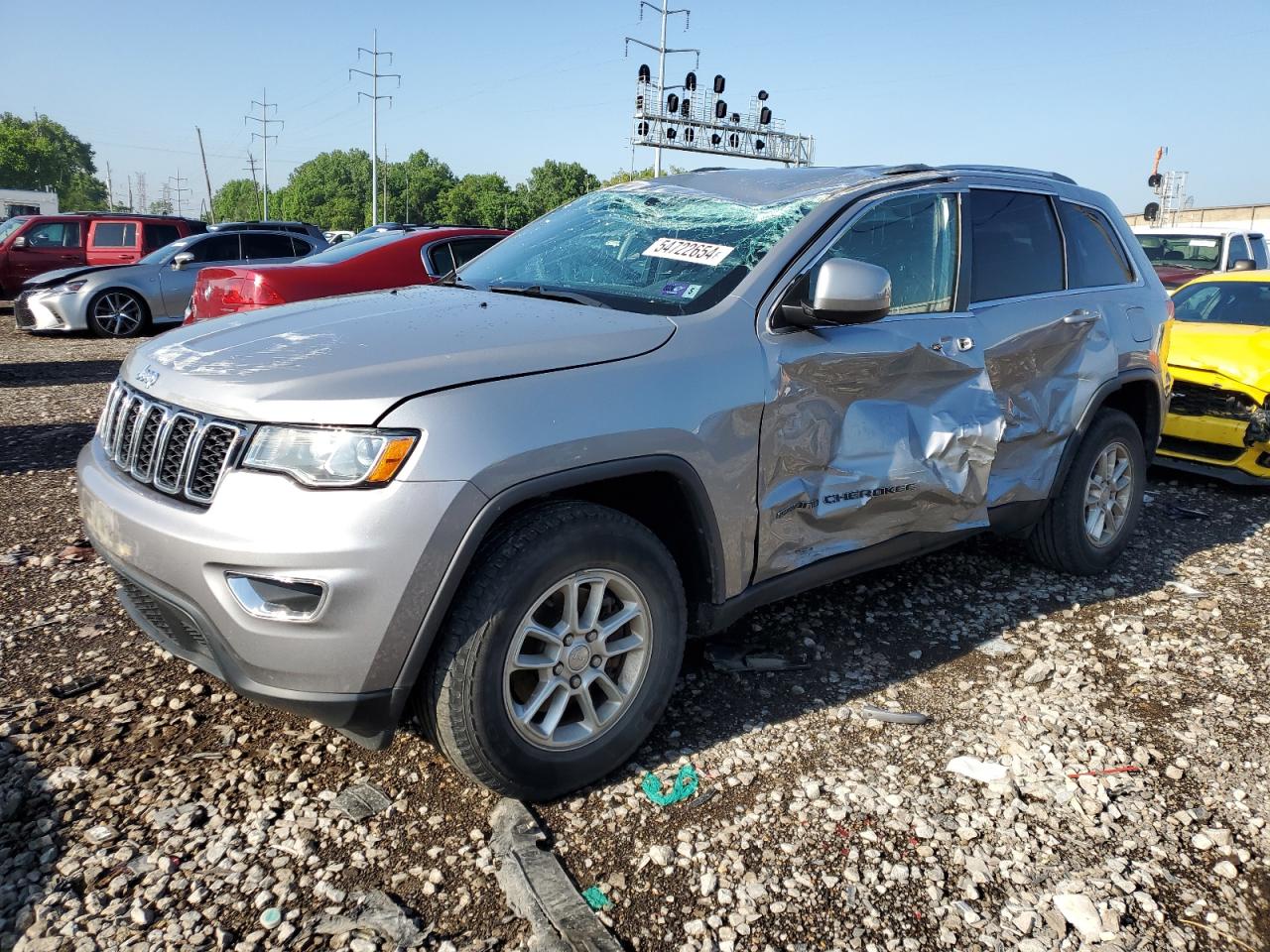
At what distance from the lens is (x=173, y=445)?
247 centimetres

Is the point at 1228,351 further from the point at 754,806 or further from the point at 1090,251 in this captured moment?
the point at 754,806

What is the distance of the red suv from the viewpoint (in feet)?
49.0

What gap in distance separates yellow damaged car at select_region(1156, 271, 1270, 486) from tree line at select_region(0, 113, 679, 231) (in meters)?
84.6

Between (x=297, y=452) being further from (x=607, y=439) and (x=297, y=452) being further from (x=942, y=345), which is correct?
(x=942, y=345)

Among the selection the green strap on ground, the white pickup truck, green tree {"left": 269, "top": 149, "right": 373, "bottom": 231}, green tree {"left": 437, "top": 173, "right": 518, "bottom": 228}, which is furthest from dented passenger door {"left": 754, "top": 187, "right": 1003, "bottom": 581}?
green tree {"left": 269, "top": 149, "right": 373, "bottom": 231}

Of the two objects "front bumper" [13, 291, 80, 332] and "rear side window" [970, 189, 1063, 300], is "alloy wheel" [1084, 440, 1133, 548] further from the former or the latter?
"front bumper" [13, 291, 80, 332]

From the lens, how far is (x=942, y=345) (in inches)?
136

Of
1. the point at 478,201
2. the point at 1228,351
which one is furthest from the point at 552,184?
the point at 1228,351

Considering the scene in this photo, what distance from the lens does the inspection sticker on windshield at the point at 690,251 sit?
3.15 m

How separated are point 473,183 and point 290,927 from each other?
110 m

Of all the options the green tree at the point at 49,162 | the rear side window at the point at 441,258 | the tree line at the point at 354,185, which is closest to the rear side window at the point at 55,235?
the rear side window at the point at 441,258

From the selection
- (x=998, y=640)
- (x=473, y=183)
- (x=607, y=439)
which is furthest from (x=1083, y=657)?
(x=473, y=183)

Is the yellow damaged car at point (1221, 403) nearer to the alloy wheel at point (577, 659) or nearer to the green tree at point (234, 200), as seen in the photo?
the alloy wheel at point (577, 659)

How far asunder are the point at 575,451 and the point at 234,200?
181 metres
